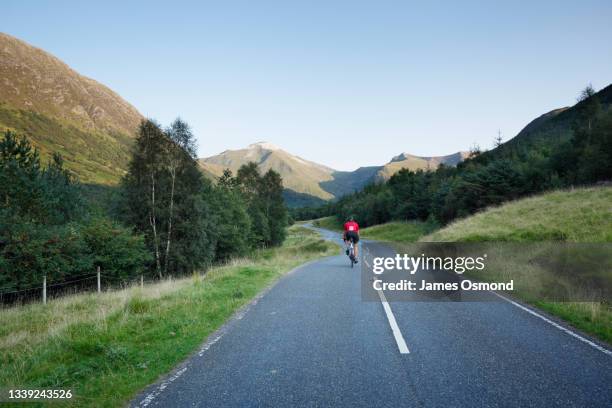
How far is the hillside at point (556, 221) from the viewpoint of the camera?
48.9ft

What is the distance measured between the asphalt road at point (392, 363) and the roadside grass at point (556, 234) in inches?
34.2

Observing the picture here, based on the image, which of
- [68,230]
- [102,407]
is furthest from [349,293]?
[68,230]

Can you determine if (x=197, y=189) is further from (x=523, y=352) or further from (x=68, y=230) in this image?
(x=523, y=352)

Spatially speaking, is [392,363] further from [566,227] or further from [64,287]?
[64,287]

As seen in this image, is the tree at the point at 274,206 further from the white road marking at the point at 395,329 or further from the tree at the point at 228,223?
the white road marking at the point at 395,329

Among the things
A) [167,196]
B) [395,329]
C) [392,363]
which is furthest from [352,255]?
[167,196]

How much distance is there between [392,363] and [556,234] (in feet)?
48.3

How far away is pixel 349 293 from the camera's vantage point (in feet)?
33.9

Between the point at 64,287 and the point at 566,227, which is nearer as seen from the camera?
the point at 566,227

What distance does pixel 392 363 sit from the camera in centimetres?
494

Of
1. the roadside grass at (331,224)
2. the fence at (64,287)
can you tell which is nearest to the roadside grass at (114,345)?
the fence at (64,287)

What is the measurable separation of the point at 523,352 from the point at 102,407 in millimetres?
6121

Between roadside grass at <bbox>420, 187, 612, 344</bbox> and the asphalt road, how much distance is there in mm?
868

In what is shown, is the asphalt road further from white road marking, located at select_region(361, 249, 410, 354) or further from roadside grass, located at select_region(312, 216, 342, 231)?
roadside grass, located at select_region(312, 216, 342, 231)
